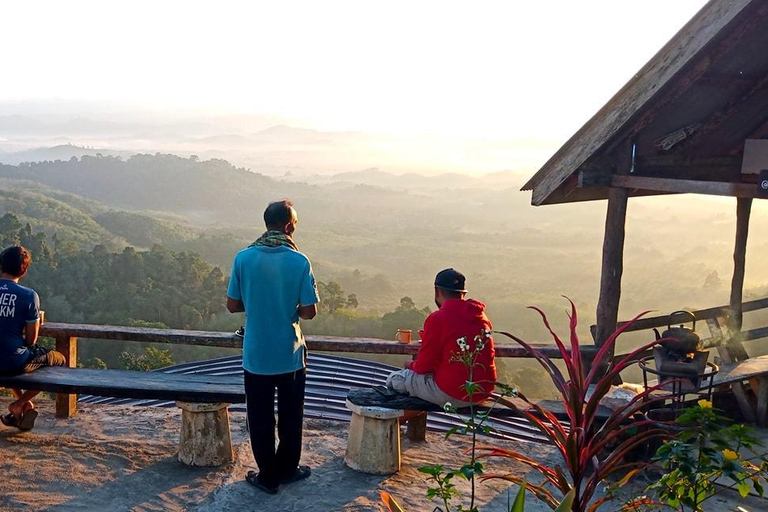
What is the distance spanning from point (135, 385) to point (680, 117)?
4442 mm

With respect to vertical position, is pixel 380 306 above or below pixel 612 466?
below

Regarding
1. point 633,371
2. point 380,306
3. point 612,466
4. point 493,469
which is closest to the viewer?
point 612,466

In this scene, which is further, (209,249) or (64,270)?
(209,249)

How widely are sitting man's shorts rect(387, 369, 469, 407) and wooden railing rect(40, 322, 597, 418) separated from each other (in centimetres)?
65

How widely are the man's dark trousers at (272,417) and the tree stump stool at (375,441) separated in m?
0.44

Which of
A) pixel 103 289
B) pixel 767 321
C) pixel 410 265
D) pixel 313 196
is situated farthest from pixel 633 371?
pixel 313 196

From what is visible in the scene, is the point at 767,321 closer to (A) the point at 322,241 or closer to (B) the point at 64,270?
(B) the point at 64,270

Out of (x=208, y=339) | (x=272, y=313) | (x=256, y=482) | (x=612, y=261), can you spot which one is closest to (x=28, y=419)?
(x=208, y=339)

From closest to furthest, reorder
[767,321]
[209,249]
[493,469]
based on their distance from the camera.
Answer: [493,469], [767,321], [209,249]

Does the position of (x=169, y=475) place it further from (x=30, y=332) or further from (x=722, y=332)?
(x=722, y=332)

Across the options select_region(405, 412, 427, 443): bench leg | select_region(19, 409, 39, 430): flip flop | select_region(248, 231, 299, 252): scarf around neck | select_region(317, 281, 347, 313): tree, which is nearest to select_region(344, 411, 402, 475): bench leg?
select_region(405, 412, 427, 443): bench leg

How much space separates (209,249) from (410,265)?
1975 cm

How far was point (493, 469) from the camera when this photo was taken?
512cm

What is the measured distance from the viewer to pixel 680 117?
580cm
